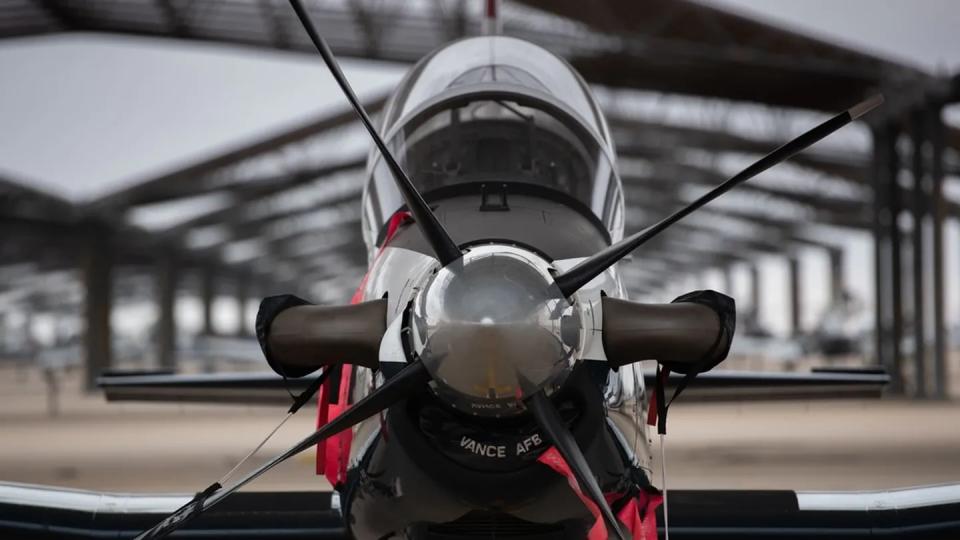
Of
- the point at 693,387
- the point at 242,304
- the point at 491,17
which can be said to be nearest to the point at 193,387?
the point at 491,17

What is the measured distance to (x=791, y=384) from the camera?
652 centimetres

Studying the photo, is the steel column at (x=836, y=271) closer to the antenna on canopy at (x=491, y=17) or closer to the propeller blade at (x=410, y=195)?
the antenna on canopy at (x=491, y=17)

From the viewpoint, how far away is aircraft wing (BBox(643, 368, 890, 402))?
630 centimetres

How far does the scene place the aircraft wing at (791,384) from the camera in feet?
20.7

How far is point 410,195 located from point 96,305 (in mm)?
26640

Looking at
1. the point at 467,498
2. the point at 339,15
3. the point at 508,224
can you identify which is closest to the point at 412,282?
the point at 508,224

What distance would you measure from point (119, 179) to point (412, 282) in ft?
85.8

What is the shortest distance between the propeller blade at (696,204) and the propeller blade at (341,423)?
49 centimetres

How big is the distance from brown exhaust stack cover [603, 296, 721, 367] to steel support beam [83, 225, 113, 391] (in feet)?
86.8

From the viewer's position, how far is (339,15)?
1770 cm

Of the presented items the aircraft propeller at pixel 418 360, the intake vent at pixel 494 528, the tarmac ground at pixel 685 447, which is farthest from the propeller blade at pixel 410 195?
the tarmac ground at pixel 685 447

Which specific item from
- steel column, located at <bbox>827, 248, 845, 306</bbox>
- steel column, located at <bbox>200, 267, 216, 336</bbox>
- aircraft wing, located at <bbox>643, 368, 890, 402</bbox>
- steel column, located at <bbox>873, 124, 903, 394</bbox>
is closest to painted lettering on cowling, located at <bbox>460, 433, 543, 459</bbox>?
aircraft wing, located at <bbox>643, 368, 890, 402</bbox>

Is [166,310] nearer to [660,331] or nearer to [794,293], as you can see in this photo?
[660,331]

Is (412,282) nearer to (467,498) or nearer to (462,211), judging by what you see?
(462,211)
